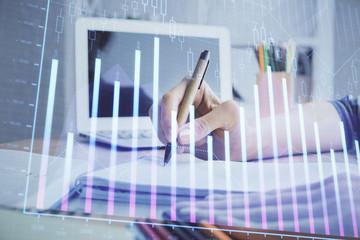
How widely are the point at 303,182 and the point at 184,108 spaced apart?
1.01ft

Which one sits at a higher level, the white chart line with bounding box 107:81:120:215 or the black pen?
the black pen

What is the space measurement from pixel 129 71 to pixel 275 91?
35cm

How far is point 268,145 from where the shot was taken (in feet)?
2.54

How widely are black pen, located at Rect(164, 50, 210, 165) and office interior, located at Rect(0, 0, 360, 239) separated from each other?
32 millimetres

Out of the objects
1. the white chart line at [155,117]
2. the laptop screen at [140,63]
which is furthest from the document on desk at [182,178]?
the laptop screen at [140,63]

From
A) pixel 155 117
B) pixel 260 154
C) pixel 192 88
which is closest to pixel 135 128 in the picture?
pixel 155 117

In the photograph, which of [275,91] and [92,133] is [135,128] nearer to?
[92,133]

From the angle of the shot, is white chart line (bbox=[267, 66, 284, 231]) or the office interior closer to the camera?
the office interior

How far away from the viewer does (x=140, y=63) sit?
2.30 feet

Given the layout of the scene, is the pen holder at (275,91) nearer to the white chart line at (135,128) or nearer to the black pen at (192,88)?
the black pen at (192,88)

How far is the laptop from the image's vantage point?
66 centimetres

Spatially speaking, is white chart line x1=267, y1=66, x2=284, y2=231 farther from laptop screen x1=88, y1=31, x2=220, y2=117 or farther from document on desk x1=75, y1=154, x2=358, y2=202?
laptop screen x1=88, y1=31, x2=220, y2=117

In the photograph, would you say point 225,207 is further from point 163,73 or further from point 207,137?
point 163,73

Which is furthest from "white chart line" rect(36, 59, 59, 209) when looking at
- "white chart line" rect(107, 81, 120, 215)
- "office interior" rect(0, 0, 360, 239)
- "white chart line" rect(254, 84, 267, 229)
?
"white chart line" rect(254, 84, 267, 229)
